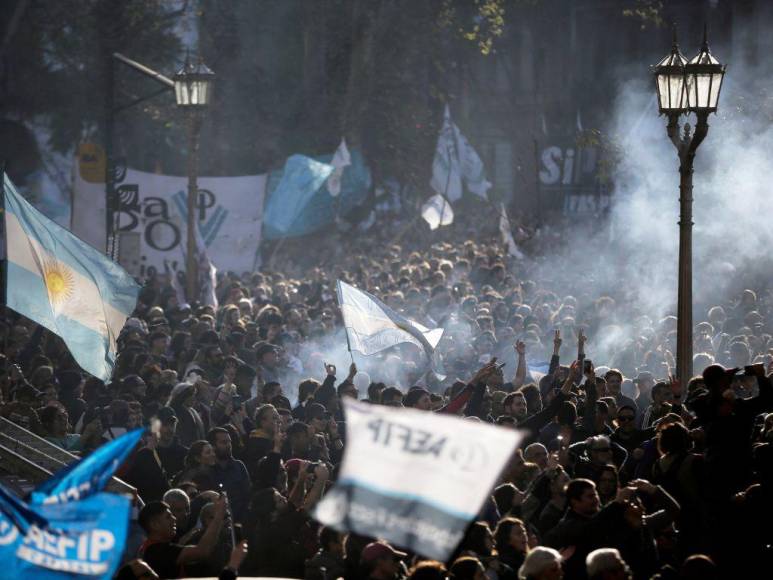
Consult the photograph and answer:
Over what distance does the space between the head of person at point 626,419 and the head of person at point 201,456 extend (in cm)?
279

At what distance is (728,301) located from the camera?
21078 millimetres

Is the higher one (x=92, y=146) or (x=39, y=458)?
(x=92, y=146)

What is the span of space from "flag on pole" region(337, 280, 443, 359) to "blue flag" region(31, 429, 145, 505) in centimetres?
741

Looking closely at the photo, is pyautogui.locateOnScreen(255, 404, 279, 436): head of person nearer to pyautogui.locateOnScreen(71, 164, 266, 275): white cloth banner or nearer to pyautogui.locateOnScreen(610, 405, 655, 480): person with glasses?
pyautogui.locateOnScreen(610, 405, 655, 480): person with glasses

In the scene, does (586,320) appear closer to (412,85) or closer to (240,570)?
(240,570)

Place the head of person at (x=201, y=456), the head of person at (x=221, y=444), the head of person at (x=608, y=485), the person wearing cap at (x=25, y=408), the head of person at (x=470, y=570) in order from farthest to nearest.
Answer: the person wearing cap at (x=25, y=408), the head of person at (x=221, y=444), the head of person at (x=201, y=456), the head of person at (x=608, y=485), the head of person at (x=470, y=570)

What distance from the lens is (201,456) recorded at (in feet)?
32.0

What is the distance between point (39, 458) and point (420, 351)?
504 centimetres

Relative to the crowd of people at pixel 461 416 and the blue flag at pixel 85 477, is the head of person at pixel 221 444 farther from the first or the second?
the blue flag at pixel 85 477

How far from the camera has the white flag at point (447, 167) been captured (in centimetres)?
3050

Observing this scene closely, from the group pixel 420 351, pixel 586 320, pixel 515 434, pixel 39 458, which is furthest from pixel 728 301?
pixel 515 434

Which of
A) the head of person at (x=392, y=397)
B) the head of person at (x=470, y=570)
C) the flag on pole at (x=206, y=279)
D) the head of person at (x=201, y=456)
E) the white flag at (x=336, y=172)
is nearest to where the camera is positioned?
the head of person at (x=470, y=570)

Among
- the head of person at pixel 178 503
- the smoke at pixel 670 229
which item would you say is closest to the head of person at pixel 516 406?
the head of person at pixel 178 503

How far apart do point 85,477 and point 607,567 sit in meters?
2.14
